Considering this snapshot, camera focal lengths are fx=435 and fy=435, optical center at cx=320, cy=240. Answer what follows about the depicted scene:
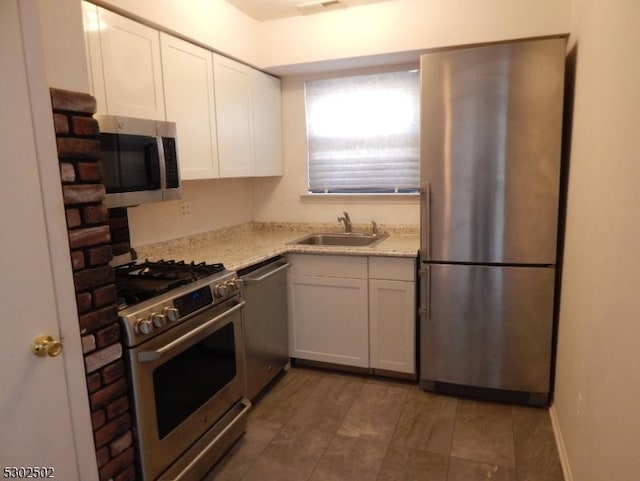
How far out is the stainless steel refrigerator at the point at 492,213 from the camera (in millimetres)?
2291

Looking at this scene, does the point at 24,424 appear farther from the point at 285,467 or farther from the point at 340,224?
the point at 340,224

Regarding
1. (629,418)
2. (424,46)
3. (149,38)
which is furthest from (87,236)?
(424,46)

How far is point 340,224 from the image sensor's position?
11.5 ft

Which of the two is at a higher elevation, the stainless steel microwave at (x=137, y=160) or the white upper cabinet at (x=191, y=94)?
the white upper cabinet at (x=191, y=94)

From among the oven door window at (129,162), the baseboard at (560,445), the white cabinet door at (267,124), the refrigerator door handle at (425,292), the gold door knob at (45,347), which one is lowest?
the baseboard at (560,445)

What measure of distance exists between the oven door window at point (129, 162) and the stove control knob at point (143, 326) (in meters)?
0.58

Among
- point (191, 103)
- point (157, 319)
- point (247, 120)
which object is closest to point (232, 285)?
point (157, 319)

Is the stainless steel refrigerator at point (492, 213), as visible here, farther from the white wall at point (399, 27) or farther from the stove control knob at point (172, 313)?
the stove control knob at point (172, 313)

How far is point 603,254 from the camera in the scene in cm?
154

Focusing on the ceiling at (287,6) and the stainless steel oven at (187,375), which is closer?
the stainless steel oven at (187,375)

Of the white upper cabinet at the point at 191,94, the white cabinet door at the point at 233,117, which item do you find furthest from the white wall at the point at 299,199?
the white cabinet door at the point at 233,117

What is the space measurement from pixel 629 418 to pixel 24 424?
1.74 metres

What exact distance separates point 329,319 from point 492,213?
1.25 m

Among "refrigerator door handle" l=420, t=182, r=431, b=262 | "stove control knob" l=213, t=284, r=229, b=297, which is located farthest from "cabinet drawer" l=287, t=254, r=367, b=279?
"stove control knob" l=213, t=284, r=229, b=297
